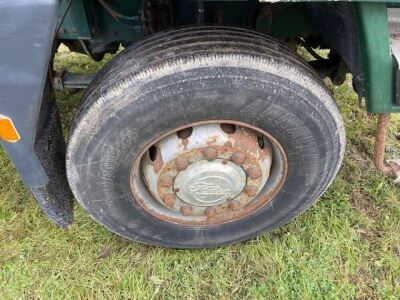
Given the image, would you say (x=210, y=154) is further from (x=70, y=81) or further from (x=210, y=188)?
(x=70, y=81)

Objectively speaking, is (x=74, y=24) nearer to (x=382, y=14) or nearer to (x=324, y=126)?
(x=324, y=126)

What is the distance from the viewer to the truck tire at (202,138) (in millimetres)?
1517

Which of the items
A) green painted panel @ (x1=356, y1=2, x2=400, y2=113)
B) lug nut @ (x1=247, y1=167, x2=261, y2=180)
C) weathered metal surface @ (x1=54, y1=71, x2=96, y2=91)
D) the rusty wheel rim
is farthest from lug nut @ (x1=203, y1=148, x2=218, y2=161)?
weathered metal surface @ (x1=54, y1=71, x2=96, y2=91)

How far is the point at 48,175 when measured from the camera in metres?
1.81

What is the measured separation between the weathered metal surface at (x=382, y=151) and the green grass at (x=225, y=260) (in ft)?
0.88

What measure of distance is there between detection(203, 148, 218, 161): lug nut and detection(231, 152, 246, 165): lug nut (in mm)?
73

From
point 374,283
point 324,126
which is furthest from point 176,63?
point 374,283

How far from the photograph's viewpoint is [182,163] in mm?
1767

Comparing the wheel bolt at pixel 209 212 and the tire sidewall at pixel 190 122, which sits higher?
the tire sidewall at pixel 190 122

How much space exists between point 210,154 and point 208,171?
0.24 feet

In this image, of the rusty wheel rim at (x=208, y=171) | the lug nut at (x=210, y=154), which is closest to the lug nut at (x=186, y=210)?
the rusty wheel rim at (x=208, y=171)

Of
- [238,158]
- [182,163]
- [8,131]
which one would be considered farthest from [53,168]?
[238,158]

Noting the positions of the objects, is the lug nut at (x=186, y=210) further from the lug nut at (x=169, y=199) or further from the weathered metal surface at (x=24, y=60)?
the weathered metal surface at (x=24, y=60)

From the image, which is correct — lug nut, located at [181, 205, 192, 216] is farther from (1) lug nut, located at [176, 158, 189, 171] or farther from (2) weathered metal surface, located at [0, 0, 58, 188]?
(2) weathered metal surface, located at [0, 0, 58, 188]
